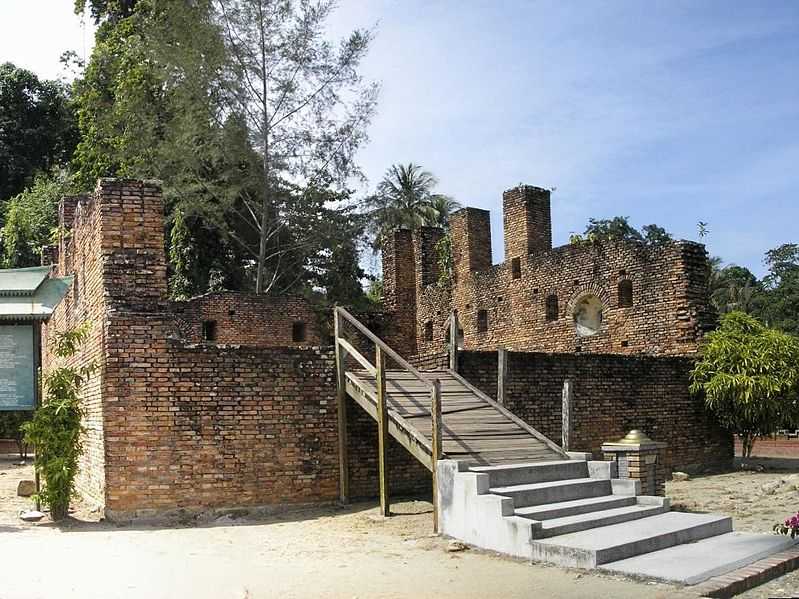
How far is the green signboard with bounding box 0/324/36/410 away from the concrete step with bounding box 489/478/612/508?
6.30m

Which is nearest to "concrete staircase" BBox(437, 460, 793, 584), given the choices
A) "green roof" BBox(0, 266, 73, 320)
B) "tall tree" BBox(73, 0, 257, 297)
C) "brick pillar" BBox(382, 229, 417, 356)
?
"green roof" BBox(0, 266, 73, 320)

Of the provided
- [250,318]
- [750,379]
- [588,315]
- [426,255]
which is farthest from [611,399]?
[426,255]

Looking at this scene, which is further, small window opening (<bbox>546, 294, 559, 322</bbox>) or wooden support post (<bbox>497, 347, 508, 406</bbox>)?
small window opening (<bbox>546, 294, 559, 322</bbox>)

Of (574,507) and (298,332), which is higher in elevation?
(298,332)

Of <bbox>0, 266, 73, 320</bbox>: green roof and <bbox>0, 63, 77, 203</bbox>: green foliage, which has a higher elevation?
<bbox>0, 63, 77, 203</bbox>: green foliage

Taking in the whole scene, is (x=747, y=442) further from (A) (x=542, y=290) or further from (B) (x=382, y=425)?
(B) (x=382, y=425)

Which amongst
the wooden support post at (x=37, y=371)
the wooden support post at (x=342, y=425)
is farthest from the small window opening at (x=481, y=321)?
the wooden support post at (x=37, y=371)

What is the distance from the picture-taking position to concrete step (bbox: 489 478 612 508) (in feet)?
29.2

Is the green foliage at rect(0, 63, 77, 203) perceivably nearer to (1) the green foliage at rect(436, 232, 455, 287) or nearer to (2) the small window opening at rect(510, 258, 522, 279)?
(1) the green foliage at rect(436, 232, 455, 287)

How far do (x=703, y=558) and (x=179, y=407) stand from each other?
633cm

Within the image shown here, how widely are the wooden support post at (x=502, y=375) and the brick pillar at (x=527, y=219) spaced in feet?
27.8

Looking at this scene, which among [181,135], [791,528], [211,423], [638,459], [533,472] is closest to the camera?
[791,528]

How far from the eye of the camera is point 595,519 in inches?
337

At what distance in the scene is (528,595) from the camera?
6527 mm
